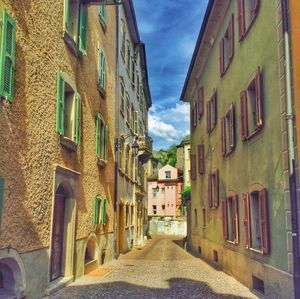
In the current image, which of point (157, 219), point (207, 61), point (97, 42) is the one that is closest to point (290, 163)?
point (97, 42)

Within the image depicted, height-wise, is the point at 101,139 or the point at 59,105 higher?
the point at 101,139

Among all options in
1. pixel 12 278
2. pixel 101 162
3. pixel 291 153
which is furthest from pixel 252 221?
pixel 101 162

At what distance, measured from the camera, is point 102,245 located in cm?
1518

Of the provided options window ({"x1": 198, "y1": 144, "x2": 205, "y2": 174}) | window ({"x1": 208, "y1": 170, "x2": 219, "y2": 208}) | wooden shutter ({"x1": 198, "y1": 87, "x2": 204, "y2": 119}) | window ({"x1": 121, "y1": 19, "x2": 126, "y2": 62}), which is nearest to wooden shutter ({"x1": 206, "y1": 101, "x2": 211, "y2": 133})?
wooden shutter ({"x1": 198, "y1": 87, "x2": 204, "y2": 119})

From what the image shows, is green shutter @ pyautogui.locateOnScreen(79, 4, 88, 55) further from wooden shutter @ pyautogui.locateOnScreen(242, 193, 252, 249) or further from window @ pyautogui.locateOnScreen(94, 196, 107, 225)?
wooden shutter @ pyautogui.locateOnScreen(242, 193, 252, 249)

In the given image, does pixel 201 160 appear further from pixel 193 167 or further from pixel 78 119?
pixel 78 119

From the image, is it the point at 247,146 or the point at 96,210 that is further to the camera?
the point at 96,210

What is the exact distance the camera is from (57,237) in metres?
10.4

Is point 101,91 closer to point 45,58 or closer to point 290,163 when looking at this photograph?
point 45,58

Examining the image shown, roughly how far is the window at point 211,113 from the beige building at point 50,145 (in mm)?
4425

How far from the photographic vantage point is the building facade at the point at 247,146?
8547 mm

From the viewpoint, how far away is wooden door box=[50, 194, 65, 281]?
33.2 feet

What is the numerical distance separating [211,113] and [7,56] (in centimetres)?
1140

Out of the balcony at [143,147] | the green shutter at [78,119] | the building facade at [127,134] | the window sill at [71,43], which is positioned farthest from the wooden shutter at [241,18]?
the balcony at [143,147]
